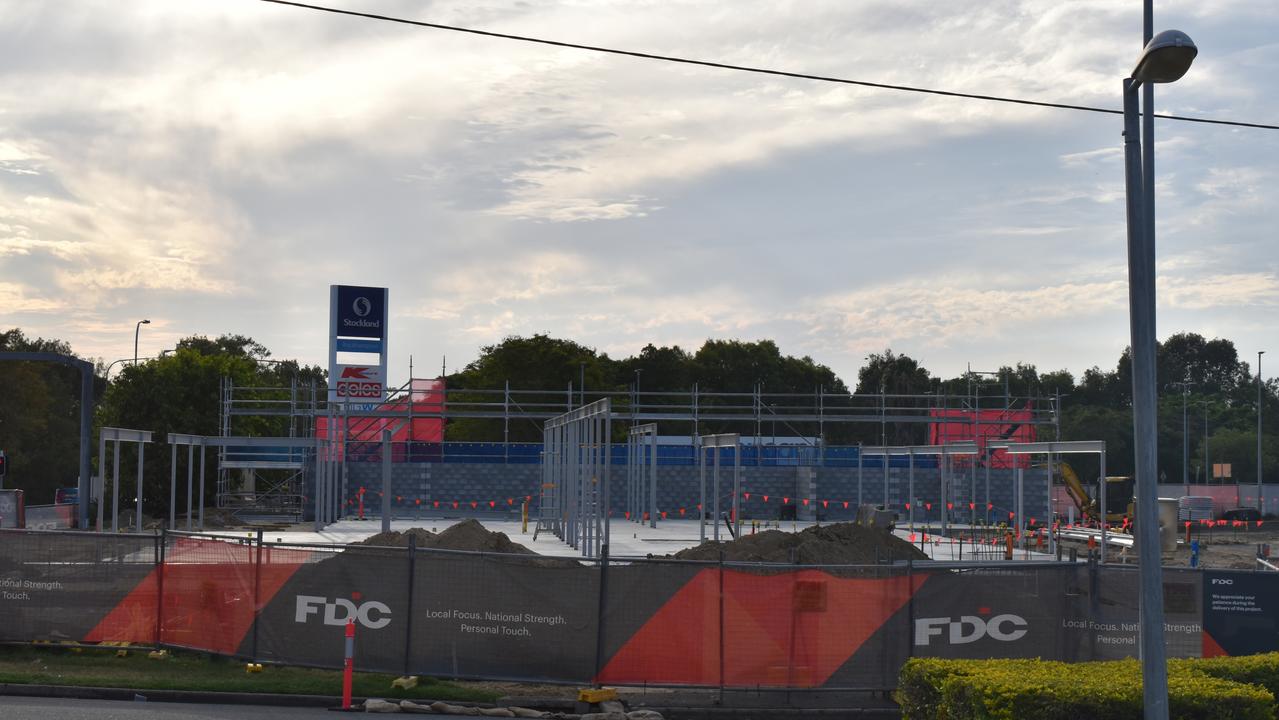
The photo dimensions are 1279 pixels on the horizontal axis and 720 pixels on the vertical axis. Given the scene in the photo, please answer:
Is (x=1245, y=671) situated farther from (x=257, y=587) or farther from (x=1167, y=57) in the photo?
(x=257, y=587)

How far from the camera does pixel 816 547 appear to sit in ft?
75.9

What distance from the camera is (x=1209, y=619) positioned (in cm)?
1493

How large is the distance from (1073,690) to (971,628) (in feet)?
14.3

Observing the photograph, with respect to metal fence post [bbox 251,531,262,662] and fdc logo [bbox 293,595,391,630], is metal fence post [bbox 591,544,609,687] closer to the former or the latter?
fdc logo [bbox 293,595,391,630]

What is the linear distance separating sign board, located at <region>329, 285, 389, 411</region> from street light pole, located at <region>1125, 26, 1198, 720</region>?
114 ft

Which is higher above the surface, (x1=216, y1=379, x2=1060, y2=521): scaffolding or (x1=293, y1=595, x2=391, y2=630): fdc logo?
(x1=216, y1=379, x2=1060, y2=521): scaffolding

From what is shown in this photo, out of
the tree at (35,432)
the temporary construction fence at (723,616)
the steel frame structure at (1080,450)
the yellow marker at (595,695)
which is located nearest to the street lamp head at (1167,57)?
the temporary construction fence at (723,616)

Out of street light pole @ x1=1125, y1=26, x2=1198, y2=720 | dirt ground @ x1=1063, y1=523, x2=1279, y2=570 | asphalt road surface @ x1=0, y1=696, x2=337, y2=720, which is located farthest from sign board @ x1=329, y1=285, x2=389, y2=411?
street light pole @ x1=1125, y1=26, x2=1198, y2=720

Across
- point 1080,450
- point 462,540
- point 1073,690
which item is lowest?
point 1073,690

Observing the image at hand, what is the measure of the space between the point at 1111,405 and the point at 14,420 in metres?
84.4

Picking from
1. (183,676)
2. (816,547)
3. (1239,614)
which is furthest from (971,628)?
(183,676)

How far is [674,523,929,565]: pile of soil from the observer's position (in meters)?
22.2

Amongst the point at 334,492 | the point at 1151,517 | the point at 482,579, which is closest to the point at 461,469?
the point at 334,492

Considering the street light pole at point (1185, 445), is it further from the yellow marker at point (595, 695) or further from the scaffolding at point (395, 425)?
the yellow marker at point (595, 695)
